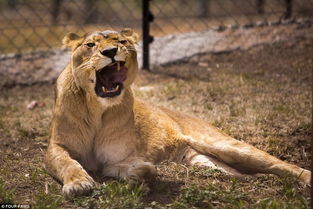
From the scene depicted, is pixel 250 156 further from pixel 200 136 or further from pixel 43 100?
pixel 43 100

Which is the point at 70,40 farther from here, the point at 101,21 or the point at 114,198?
the point at 101,21

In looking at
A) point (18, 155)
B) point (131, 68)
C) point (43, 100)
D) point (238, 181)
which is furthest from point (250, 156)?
point (43, 100)

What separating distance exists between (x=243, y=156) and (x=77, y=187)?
1239mm

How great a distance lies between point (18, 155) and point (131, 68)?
1290 millimetres

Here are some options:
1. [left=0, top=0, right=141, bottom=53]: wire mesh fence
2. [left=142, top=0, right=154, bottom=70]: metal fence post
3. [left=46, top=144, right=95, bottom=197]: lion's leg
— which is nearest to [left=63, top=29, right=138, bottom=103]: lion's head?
[left=46, top=144, right=95, bottom=197]: lion's leg

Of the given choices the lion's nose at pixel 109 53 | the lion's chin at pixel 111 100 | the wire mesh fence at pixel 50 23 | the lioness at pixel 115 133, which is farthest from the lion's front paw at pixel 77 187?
the wire mesh fence at pixel 50 23

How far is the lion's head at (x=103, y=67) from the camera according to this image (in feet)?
11.2

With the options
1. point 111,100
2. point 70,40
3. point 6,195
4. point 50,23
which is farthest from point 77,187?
point 50,23

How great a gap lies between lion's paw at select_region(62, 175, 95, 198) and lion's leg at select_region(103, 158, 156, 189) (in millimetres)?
261

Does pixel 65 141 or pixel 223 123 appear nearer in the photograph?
pixel 65 141

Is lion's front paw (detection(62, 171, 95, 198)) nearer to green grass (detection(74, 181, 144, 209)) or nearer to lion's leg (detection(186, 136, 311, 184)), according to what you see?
green grass (detection(74, 181, 144, 209))

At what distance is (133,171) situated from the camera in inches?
136

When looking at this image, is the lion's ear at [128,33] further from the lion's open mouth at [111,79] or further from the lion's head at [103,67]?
the lion's open mouth at [111,79]

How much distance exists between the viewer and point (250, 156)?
3.81m
